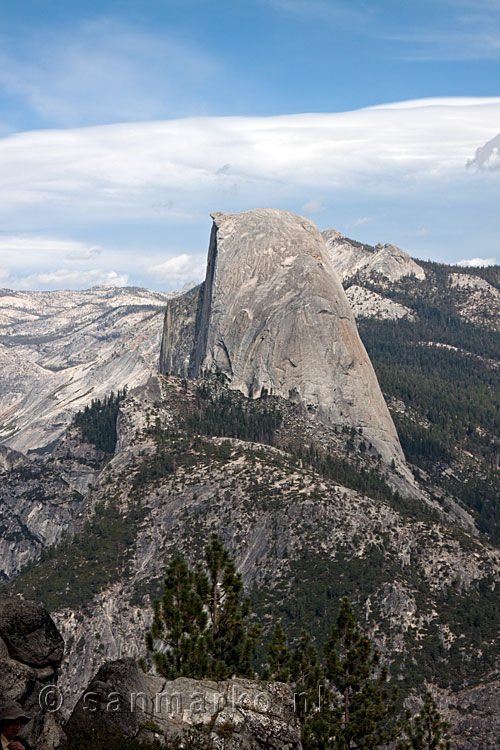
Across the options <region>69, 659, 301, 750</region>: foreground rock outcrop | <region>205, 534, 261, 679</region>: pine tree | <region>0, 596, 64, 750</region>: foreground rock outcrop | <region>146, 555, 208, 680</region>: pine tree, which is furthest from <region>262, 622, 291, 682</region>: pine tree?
<region>0, 596, 64, 750</region>: foreground rock outcrop

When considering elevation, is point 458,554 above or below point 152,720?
below

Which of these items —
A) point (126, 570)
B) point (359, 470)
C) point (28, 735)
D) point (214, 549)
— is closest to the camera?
point (28, 735)

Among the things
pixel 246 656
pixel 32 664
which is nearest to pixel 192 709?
pixel 32 664

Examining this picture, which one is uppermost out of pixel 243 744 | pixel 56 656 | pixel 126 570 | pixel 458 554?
pixel 56 656

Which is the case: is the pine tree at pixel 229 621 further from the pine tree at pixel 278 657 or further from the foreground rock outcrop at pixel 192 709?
the foreground rock outcrop at pixel 192 709

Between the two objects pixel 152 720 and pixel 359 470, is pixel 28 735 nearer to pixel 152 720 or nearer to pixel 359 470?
pixel 152 720

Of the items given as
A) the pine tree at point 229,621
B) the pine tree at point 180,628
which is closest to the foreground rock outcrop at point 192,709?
the pine tree at point 180,628

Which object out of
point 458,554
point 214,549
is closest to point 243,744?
point 214,549

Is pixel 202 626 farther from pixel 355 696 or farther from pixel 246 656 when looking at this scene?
pixel 355 696
